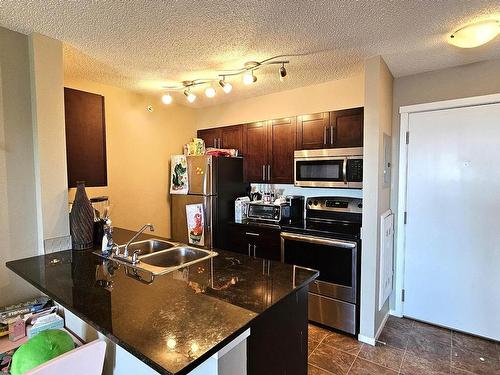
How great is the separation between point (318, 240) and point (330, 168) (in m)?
0.76

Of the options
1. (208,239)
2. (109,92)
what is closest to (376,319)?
(208,239)

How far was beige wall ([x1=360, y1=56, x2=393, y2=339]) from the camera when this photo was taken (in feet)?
7.71

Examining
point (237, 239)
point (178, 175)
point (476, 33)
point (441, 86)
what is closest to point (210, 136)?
point (178, 175)

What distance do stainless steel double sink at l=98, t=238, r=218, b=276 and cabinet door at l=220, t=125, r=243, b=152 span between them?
1.79m

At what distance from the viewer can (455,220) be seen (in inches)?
103

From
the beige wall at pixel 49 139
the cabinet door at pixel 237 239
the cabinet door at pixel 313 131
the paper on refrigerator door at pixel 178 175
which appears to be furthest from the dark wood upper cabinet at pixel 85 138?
the cabinet door at pixel 313 131

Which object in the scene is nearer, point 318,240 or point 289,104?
point 318,240

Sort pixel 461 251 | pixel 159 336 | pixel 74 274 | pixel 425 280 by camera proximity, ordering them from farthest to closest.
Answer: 1. pixel 425 280
2. pixel 461 251
3. pixel 74 274
4. pixel 159 336

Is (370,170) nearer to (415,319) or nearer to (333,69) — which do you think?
(333,69)

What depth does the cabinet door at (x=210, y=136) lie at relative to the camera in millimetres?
3887

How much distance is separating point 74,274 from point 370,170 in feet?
7.47

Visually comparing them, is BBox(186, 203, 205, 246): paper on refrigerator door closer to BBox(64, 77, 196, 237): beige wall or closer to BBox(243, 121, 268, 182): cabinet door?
BBox(64, 77, 196, 237): beige wall

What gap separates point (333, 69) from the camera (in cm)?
264

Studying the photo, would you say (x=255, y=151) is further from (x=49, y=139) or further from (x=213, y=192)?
(x=49, y=139)
